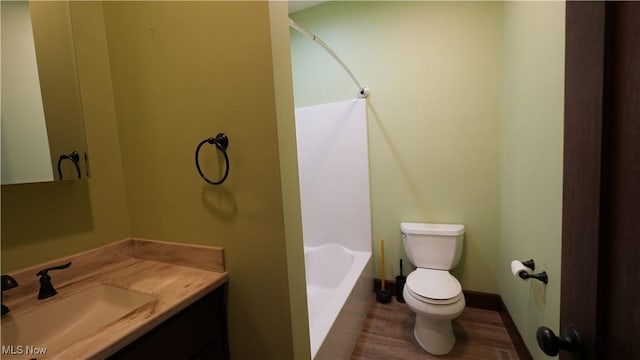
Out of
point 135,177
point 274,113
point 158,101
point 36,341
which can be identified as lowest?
point 36,341

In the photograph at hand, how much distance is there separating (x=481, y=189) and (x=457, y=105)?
2.34 ft

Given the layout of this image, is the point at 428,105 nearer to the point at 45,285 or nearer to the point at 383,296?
the point at 383,296

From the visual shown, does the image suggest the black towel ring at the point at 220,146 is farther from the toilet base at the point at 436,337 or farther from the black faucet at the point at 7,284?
the toilet base at the point at 436,337

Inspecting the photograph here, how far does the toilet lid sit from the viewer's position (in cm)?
172

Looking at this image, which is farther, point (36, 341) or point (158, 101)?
point (158, 101)

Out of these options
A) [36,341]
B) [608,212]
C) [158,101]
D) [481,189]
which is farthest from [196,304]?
[481,189]

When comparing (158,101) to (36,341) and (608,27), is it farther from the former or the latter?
(608,27)

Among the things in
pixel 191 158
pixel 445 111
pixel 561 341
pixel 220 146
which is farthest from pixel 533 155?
pixel 191 158

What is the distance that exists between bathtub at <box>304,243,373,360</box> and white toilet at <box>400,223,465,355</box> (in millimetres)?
368

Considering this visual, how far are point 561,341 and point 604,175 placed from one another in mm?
352

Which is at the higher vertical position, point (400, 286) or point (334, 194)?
point (334, 194)

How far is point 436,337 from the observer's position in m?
1.78

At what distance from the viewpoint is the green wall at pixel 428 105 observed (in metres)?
2.11

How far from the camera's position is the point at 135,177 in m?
1.23
